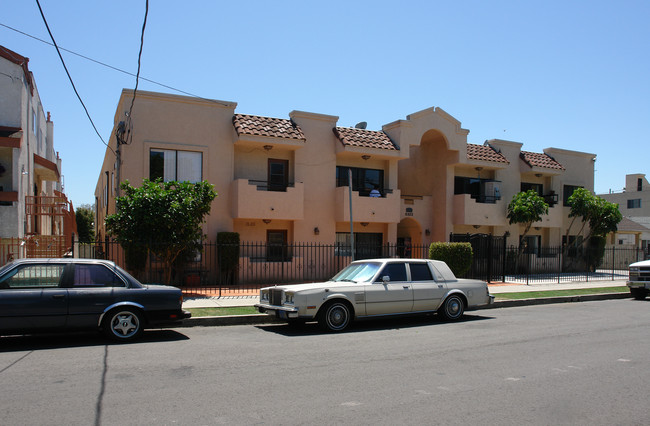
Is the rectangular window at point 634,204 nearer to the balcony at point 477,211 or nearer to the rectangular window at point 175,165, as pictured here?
the balcony at point 477,211

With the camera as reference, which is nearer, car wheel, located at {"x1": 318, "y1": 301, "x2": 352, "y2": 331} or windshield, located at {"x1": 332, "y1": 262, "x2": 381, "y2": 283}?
car wheel, located at {"x1": 318, "y1": 301, "x2": 352, "y2": 331}

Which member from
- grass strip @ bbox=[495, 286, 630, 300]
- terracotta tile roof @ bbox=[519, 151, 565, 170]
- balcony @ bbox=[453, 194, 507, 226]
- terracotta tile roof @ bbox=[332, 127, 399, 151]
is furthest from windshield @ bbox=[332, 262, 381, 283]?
terracotta tile roof @ bbox=[519, 151, 565, 170]

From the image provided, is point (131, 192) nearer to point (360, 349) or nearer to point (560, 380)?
point (360, 349)

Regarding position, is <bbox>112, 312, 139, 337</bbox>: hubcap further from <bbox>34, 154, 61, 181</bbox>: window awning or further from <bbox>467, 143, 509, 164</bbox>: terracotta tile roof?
<bbox>467, 143, 509, 164</bbox>: terracotta tile roof

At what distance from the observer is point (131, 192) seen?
15.9m

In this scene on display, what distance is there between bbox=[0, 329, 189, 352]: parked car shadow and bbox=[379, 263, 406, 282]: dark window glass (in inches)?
172

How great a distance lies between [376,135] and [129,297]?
1644 cm

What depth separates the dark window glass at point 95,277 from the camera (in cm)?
910

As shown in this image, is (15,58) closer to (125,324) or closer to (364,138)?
(364,138)


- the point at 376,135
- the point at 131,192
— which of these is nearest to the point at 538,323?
the point at 131,192

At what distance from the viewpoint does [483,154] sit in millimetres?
26375

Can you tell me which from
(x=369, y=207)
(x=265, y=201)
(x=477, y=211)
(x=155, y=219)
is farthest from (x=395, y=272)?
(x=477, y=211)

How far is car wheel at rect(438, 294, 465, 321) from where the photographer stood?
12258 mm

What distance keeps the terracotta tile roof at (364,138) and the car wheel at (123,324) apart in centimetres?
1428
